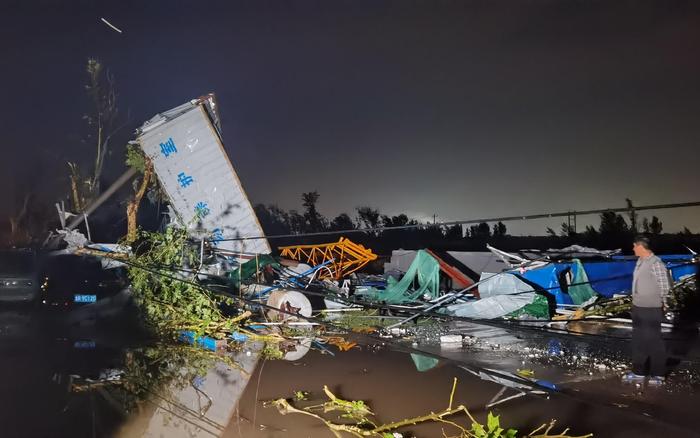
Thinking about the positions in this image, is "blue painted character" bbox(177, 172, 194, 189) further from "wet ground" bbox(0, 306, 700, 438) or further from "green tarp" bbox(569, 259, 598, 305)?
"green tarp" bbox(569, 259, 598, 305)

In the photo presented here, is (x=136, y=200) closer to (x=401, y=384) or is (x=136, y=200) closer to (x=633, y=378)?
(x=401, y=384)

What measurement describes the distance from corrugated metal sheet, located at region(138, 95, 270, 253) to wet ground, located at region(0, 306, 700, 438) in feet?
14.9

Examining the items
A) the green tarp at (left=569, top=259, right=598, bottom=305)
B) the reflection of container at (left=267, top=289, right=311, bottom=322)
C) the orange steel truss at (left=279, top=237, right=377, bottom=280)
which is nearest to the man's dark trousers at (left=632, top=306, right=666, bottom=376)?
the green tarp at (left=569, top=259, right=598, bottom=305)

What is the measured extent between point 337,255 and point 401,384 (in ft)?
26.7

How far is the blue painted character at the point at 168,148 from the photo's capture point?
13.6m

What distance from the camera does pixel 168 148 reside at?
536 inches

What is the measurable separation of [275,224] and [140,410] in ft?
73.1

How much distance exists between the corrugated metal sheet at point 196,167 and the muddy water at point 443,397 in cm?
679

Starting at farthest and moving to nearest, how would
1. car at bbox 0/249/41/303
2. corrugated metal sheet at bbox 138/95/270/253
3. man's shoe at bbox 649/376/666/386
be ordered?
1. corrugated metal sheet at bbox 138/95/270/253
2. car at bbox 0/249/41/303
3. man's shoe at bbox 649/376/666/386

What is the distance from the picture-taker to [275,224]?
2770 centimetres

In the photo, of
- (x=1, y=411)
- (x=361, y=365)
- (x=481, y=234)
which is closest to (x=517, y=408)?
(x=361, y=365)

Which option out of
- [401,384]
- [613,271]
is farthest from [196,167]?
[613,271]

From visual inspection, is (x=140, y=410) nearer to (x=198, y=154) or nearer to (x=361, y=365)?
(x=361, y=365)

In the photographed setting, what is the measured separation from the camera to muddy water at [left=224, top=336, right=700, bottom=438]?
500cm
